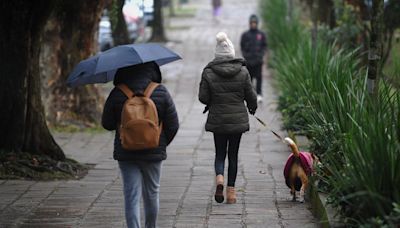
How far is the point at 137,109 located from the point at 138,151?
1.13ft

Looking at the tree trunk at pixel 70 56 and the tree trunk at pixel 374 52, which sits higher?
the tree trunk at pixel 374 52

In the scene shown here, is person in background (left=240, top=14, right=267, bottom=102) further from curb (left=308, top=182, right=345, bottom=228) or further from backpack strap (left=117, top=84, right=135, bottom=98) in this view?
backpack strap (left=117, top=84, right=135, bottom=98)

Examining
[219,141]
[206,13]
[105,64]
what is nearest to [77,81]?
[105,64]

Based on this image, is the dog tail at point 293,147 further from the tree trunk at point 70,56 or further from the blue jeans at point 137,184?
the tree trunk at point 70,56

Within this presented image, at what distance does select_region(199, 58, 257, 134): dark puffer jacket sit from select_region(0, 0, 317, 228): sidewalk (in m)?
0.81

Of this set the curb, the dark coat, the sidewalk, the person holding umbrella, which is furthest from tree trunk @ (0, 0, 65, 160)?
the curb

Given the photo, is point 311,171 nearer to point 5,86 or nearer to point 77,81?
point 77,81

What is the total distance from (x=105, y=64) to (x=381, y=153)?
7.47 ft

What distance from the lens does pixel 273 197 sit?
9.35 m

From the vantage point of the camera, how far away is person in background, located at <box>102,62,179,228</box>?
705cm

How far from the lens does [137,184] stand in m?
7.10

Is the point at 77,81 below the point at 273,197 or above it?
above

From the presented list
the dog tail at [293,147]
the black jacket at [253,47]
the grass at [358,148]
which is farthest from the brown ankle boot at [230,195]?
the black jacket at [253,47]

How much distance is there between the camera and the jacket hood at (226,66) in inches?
347
